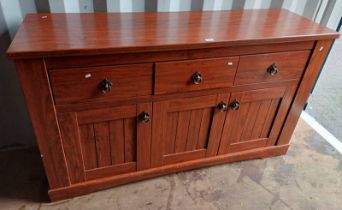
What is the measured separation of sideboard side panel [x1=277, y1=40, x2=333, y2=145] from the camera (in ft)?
4.54

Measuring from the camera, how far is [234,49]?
4.04 ft

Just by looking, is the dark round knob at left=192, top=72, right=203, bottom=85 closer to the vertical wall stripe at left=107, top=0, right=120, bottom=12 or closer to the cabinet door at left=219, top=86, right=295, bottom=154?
the cabinet door at left=219, top=86, right=295, bottom=154

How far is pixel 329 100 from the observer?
2408 mm

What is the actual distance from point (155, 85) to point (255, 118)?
67 centimetres

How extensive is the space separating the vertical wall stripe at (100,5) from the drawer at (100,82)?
1.61ft

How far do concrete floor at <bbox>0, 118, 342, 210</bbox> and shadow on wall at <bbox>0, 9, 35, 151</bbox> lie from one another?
3.0 inches

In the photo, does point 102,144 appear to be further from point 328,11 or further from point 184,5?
point 328,11

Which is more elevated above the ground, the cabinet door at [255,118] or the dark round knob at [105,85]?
the dark round knob at [105,85]

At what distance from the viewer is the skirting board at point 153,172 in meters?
1.41

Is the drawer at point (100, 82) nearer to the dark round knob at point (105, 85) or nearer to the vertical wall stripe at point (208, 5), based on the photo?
the dark round knob at point (105, 85)

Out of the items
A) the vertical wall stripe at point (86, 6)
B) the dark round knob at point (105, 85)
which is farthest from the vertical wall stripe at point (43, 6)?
the dark round knob at point (105, 85)

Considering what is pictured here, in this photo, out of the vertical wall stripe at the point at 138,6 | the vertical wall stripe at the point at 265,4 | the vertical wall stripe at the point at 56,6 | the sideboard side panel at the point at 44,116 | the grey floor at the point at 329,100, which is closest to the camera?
the sideboard side panel at the point at 44,116

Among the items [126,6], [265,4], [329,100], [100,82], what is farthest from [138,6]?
[329,100]

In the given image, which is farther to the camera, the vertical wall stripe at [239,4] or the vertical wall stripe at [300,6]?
the vertical wall stripe at [300,6]
